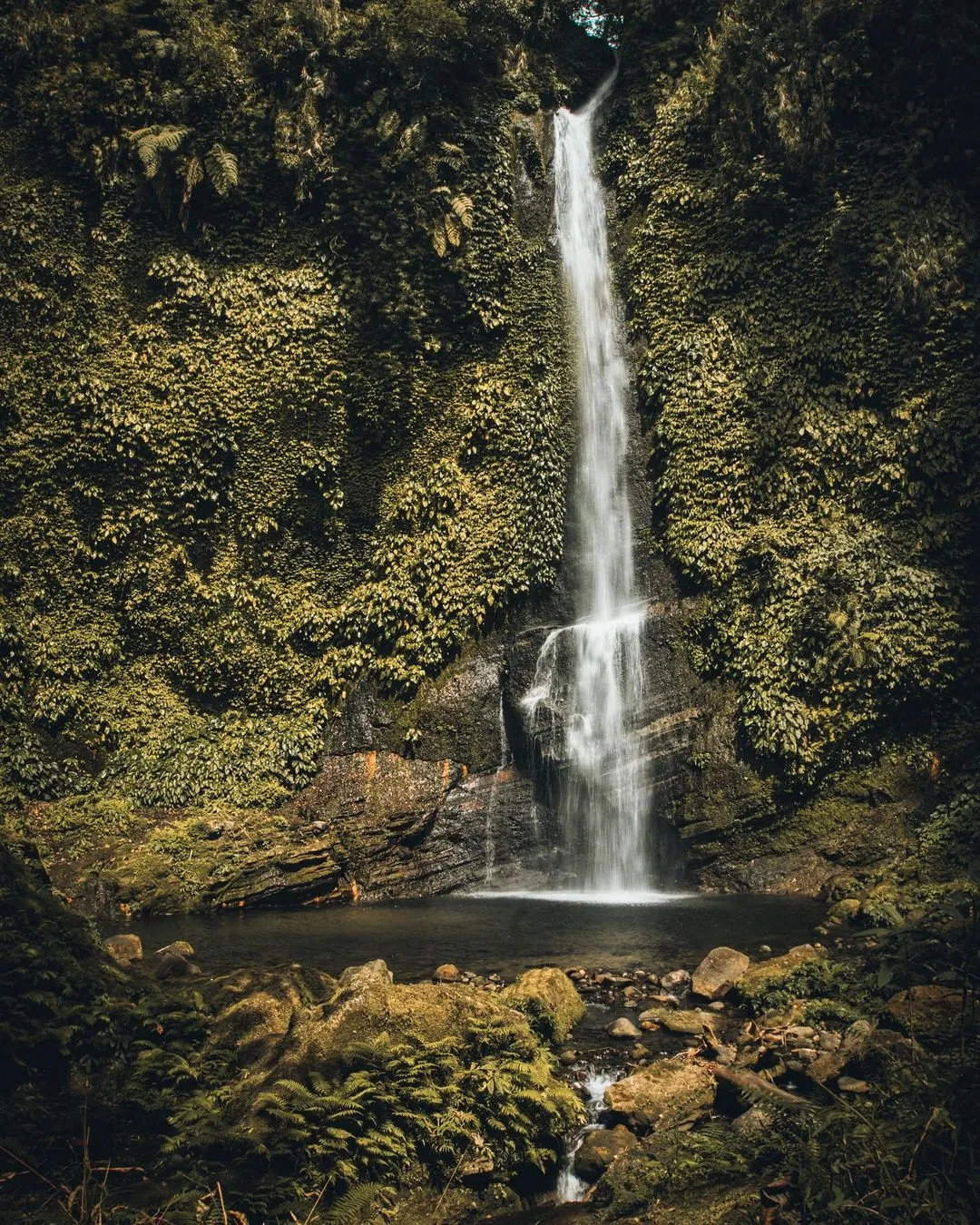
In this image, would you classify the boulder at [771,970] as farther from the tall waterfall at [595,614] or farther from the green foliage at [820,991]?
the tall waterfall at [595,614]

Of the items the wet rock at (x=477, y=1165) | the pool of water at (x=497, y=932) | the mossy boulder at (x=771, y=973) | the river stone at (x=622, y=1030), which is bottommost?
the pool of water at (x=497, y=932)

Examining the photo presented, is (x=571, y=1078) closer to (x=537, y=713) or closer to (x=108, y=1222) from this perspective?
(x=108, y=1222)

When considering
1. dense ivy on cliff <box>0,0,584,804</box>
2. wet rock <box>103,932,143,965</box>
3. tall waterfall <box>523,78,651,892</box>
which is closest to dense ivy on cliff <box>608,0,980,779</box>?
tall waterfall <box>523,78,651,892</box>

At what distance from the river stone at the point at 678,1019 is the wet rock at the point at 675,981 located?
0.77 metres

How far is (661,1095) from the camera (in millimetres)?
5320

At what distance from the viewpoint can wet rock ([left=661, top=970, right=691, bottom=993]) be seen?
789 cm

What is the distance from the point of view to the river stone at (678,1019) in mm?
6727

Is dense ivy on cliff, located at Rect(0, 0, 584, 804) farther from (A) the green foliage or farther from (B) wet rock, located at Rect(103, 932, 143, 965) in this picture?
(A) the green foliage

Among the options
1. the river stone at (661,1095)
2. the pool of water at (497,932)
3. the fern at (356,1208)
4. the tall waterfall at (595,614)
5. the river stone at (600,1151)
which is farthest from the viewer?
the tall waterfall at (595,614)

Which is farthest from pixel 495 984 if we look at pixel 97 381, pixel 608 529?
pixel 97 381

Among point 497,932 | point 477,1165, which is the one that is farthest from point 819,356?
point 477,1165

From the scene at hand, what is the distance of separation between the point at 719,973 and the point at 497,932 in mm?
3413

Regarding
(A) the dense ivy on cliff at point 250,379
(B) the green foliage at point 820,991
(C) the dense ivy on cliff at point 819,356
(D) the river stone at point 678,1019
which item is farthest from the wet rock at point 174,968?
(C) the dense ivy on cliff at point 819,356

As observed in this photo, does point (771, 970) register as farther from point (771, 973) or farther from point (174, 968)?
point (174, 968)
